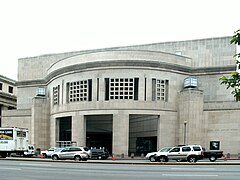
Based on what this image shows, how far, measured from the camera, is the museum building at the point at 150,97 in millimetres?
43125

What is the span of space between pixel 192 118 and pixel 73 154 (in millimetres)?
18809

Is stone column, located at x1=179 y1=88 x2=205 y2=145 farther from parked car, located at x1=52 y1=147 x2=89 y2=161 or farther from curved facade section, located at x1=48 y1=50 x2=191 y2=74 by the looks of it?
parked car, located at x1=52 y1=147 x2=89 y2=161

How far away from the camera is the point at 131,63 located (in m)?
43.8

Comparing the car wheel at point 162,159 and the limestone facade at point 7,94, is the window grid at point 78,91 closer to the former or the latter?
the car wheel at point 162,159

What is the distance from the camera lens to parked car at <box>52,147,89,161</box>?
3178 centimetres

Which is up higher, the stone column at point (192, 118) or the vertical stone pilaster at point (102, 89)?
the vertical stone pilaster at point (102, 89)

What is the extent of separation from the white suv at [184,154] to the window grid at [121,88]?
1443cm

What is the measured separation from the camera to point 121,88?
43.5m

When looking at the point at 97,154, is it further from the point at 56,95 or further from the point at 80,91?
the point at 56,95

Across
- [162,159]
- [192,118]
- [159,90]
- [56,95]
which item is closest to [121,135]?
[159,90]

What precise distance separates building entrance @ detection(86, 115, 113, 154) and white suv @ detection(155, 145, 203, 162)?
22960 mm

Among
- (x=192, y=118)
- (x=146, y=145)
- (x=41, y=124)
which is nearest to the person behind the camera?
(x=192, y=118)

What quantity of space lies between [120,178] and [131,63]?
2983cm

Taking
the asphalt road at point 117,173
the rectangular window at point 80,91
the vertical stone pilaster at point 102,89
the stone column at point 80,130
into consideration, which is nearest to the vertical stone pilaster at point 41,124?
the rectangular window at point 80,91
